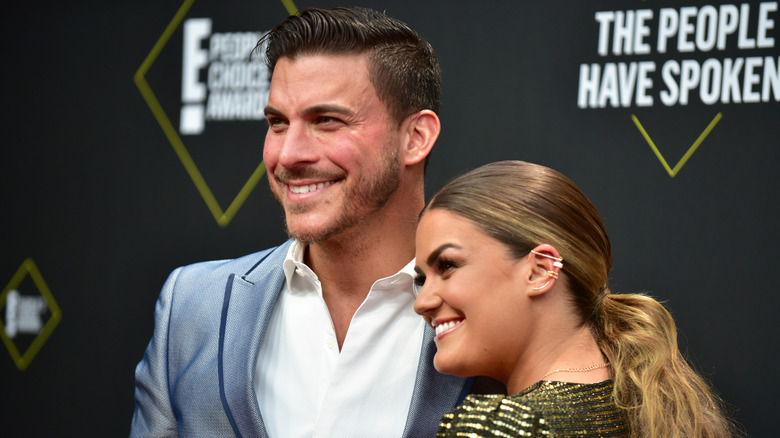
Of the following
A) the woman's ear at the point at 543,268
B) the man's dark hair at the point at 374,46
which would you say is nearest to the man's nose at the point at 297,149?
the man's dark hair at the point at 374,46

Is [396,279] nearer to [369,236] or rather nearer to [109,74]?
[369,236]

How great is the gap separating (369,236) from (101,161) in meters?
1.64

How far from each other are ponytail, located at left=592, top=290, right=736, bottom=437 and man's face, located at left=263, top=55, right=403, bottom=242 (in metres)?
0.61

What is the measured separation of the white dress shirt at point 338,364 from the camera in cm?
203

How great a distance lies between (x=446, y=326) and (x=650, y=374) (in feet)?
1.31

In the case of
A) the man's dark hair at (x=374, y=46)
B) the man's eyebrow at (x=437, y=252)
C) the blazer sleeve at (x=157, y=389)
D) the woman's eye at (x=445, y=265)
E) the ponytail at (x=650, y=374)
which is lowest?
the blazer sleeve at (x=157, y=389)

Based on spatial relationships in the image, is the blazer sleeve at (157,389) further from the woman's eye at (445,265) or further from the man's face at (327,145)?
the woman's eye at (445,265)

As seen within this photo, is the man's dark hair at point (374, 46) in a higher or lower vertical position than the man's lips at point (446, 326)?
higher

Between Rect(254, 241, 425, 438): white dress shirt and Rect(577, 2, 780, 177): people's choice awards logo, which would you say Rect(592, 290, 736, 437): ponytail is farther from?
Rect(577, 2, 780, 177): people's choice awards logo

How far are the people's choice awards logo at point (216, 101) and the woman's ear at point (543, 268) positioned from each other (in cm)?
165

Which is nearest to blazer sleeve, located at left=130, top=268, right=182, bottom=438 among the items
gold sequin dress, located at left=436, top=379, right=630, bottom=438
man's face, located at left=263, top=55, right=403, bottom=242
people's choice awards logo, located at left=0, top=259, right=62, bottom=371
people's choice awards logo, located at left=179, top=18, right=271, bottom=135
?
man's face, located at left=263, top=55, right=403, bottom=242

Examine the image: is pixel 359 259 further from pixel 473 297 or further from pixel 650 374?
pixel 650 374

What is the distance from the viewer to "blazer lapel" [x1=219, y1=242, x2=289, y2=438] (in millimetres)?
2010

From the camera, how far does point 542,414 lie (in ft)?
5.10
